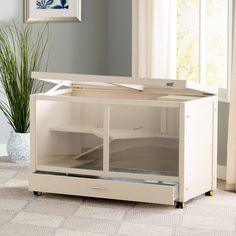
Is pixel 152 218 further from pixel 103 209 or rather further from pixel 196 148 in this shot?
pixel 196 148

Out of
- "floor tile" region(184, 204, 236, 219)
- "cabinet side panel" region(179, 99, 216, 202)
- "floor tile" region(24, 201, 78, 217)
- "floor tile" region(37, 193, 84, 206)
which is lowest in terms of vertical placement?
"floor tile" region(184, 204, 236, 219)

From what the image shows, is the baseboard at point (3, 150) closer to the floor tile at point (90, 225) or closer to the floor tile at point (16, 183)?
the floor tile at point (16, 183)

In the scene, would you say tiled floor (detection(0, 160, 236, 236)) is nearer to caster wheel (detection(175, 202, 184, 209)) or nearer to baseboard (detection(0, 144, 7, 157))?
caster wheel (detection(175, 202, 184, 209))

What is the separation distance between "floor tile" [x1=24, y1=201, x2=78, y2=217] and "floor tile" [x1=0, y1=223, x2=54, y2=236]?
0.93 ft

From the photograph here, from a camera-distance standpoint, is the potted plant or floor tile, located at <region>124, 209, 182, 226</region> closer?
floor tile, located at <region>124, 209, 182, 226</region>

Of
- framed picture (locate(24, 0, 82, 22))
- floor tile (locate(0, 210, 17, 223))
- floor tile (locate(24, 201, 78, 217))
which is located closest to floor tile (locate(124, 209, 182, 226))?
floor tile (locate(24, 201, 78, 217))

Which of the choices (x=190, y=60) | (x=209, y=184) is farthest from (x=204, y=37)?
(x=209, y=184)

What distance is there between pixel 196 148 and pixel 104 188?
618 mm

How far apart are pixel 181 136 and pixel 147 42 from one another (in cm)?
150

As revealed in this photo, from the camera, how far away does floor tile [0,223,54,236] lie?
3.49m

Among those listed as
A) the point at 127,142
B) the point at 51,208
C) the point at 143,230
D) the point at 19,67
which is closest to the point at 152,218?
the point at 143,230

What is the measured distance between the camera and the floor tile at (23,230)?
→ 349cm

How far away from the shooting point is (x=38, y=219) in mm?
3768

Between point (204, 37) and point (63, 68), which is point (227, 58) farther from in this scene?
point (63, 68)
